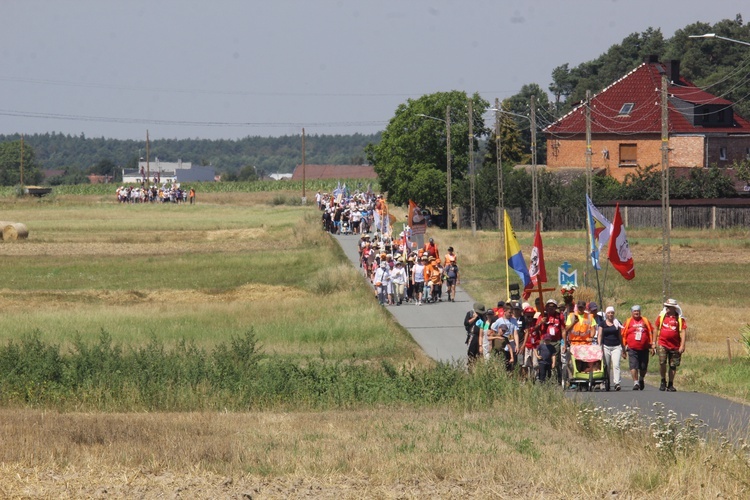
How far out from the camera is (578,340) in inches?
755

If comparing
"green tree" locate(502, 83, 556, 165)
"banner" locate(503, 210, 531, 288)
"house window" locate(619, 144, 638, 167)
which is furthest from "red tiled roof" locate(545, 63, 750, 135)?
"banner" locate(503, 210, 531, 288)

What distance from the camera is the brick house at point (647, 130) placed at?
275ft

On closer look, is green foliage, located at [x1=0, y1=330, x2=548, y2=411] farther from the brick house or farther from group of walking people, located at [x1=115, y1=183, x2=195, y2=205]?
group of walking people, located at [x1=115, y1=183, x2=195, y2=205]

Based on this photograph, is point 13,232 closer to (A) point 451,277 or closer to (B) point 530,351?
(A) point 451,277

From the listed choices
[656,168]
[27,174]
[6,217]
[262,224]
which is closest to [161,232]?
[262,224]

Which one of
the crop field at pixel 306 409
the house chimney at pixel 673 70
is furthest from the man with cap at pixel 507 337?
the house chimney at pixel 673 70

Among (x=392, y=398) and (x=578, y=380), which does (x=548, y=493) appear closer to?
(x=392, y=398)

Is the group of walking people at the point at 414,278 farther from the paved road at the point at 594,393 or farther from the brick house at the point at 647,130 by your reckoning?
the brick house at the point at 647,130

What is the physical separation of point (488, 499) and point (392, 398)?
686 cm

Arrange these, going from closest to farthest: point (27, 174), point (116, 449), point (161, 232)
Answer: point (116, 449) → point (161, 232) → point (27, 174)

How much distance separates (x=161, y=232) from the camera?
73.9 meters

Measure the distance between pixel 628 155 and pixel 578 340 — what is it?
68.6m

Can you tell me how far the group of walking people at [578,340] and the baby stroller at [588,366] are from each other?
0.02 metres

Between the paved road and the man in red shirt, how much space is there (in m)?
0.33
